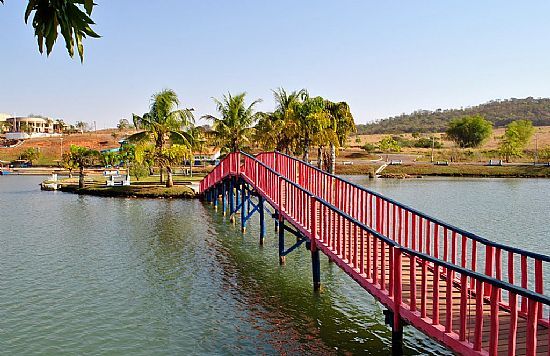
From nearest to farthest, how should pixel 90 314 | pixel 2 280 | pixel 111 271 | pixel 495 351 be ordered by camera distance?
pixel 495 351, pixel 90 314, pixel 2 280, pixel 111 271

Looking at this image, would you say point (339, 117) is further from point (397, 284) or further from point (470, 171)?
point (397, 284)

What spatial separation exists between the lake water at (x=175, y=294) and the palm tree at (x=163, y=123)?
14.8 metres

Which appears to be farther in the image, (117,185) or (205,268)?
(117,185)

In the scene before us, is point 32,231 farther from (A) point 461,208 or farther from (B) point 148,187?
(A) point 461,208

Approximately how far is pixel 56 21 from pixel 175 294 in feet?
39.9

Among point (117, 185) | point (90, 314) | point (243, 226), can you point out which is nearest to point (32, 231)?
point (243, 226)

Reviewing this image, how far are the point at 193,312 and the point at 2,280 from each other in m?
6.91

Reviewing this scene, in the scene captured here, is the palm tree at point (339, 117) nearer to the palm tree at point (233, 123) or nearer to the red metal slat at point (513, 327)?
the palm tree at point (233, 123)

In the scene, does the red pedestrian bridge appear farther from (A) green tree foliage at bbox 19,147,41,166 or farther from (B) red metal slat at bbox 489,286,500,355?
(A) green tree foliage at bbox 19,147,41,166

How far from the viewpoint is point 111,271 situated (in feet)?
60.0

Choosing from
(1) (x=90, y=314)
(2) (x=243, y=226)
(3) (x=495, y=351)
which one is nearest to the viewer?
(3) (x=495, y=351)

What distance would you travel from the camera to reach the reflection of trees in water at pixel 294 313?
11703 mm

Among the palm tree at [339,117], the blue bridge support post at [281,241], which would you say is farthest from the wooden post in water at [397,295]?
the palm tree at [339,117]

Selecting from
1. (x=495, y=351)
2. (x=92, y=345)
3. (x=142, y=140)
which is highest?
(x=142, y=140)
